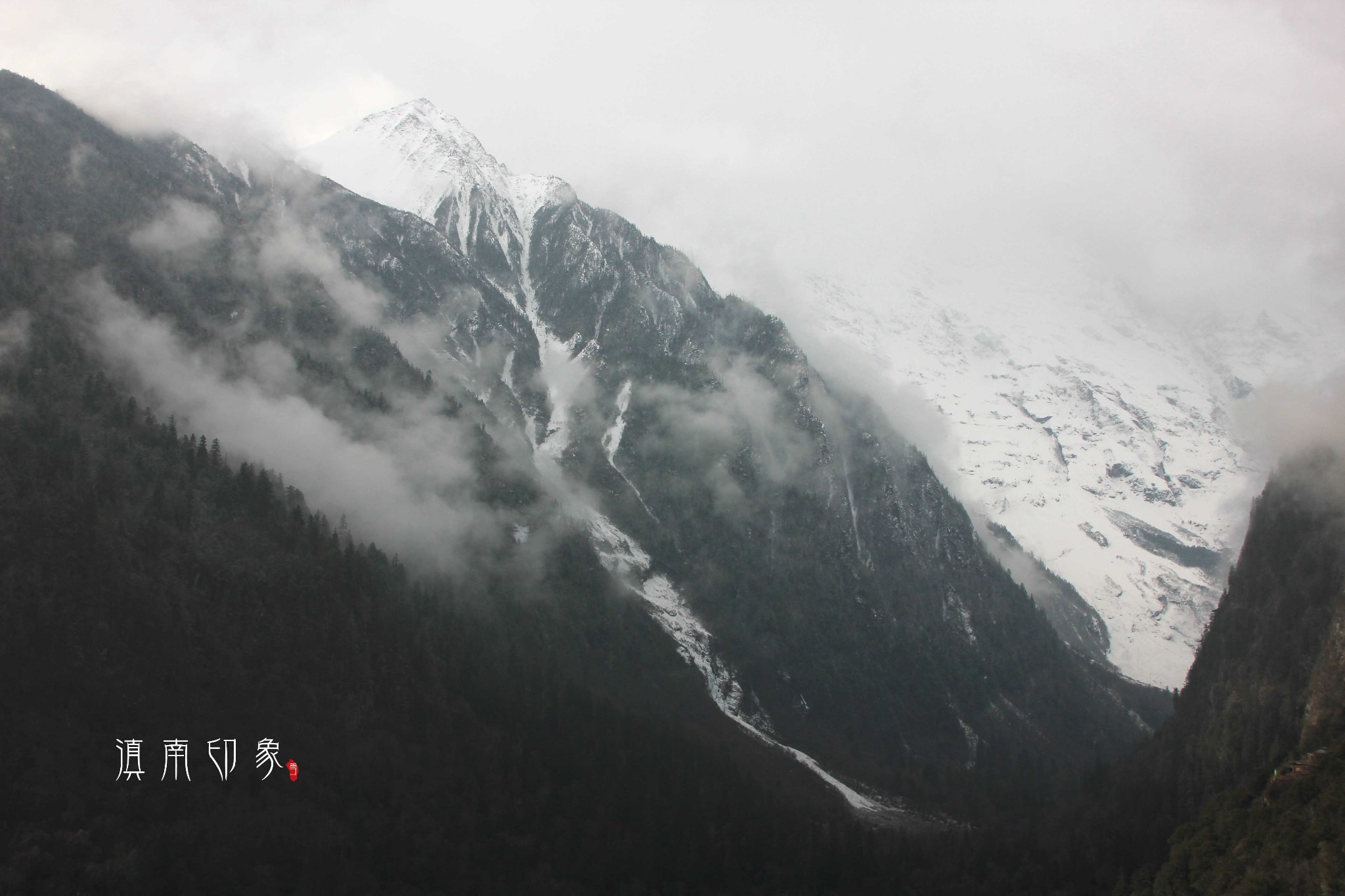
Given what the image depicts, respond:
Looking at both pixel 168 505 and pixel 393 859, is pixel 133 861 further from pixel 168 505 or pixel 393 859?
pixel 168 505

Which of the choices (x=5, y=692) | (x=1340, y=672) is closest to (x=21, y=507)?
(x=5, y=692)

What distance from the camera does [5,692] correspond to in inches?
6432

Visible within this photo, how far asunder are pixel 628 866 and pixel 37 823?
9397cm

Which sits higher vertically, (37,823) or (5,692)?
(5,692)

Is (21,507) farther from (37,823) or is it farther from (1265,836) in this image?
(1265,836)

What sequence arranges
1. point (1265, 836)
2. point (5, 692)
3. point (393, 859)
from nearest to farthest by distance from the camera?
point (1265, 836)
point (5, 692)
point (393, 859)

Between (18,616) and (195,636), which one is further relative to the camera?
(195,636)

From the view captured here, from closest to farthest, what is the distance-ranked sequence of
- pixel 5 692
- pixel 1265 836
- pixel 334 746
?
pixel 1265 836
pixel 5 692
pixel 334 746

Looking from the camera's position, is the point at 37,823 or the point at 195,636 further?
the point at 195,636

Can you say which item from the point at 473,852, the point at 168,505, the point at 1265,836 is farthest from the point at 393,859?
the point at 1265,836

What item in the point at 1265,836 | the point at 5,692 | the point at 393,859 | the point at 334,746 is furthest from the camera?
the point at 334,746

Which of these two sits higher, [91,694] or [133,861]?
[91,694]

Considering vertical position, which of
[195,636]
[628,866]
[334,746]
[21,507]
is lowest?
[628,866]

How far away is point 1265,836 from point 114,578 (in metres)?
175
